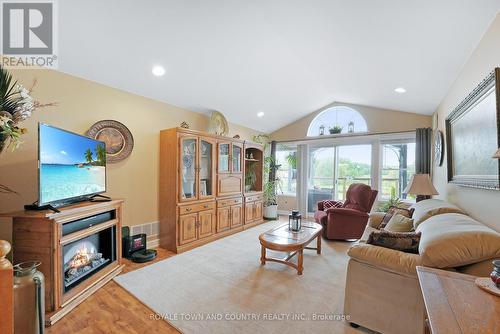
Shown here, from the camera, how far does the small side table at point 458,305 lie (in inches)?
32.1

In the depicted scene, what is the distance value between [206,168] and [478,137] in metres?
3.41

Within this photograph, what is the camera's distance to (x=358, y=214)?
12.3ft

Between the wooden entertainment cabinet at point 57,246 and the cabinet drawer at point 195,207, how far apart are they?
47.1 inches

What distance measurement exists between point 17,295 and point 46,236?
44cm

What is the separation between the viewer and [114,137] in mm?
3076

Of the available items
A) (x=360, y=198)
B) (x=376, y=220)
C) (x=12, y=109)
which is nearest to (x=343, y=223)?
(x=376, y=220)

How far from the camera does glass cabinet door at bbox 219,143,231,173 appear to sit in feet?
13.7

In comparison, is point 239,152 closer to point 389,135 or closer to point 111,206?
point 111,206

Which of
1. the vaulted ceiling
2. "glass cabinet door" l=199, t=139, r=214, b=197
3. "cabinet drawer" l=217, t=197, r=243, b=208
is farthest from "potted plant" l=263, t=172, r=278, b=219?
the vaulted ceiling

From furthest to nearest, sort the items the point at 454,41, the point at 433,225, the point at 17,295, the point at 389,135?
1. the point at 389,135
2. the point at 454,41
3. the point at 433,225
4. the point at 17,295

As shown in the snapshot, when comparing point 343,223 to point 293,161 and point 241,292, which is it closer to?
point 241,292

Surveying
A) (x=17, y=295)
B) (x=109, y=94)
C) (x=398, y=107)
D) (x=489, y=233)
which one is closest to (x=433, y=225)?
(x=489, y=233)

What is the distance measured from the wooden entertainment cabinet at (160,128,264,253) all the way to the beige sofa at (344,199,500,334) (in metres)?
2.44

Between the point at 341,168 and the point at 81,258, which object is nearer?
the point at 81,258
